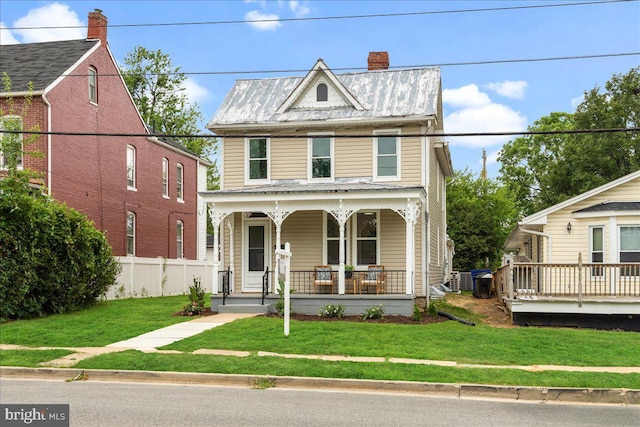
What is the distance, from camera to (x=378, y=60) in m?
27.4

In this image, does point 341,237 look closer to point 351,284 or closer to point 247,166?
point 351,284

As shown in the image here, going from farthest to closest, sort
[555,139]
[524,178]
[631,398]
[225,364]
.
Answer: [524,178] < [555,139] < [225,364] < [631,398]

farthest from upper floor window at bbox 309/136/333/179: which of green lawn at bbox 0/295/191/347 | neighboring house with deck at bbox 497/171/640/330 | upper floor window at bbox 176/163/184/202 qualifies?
upper floor window at bbox 176/163/184/202

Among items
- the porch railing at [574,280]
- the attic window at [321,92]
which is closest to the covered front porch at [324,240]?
the porch railing at [574,280]

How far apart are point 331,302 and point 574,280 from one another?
653cm

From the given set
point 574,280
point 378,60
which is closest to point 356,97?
point 378,60

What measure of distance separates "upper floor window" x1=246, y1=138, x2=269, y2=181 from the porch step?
4.70 metres

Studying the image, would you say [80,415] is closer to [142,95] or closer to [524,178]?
[142,95]

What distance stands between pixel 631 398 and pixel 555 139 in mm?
49027

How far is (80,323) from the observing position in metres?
18.6

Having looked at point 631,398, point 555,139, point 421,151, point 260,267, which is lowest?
point 631,398

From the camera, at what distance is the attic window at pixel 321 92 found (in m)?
23.9

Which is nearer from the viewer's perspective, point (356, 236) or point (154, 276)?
point (356, 236)

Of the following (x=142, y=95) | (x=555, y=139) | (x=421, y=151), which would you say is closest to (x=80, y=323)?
(x=421, y=151)
